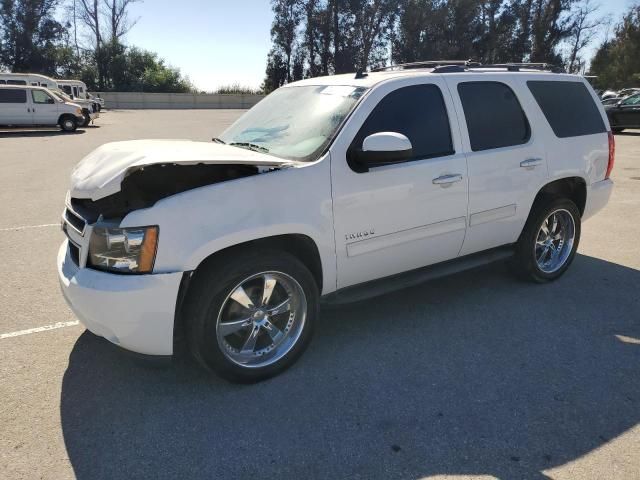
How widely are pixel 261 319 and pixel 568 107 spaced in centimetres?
360

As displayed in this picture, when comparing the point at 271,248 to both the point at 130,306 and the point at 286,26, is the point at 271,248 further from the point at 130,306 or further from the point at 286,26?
the point at 286,26

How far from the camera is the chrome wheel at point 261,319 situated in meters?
3.12

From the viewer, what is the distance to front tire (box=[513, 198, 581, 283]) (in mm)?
4594

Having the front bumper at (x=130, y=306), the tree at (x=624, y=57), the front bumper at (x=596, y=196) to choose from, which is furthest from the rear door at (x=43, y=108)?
the tree at (x=624, y=57)

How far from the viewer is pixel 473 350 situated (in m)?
3.62

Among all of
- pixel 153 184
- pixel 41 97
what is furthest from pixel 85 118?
pixel 153 184

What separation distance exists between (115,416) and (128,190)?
139 centimetres

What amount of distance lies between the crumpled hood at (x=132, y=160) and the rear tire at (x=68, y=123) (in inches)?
823

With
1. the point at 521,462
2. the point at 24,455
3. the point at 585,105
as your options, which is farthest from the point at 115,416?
the point at 585,105

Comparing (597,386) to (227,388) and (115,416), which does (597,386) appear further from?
(115,416)

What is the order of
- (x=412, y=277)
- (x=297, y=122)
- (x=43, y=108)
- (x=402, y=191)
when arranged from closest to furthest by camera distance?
(x=402, y=191), (x=297, y=122), (x=412, y=277), (x=43, y=108)

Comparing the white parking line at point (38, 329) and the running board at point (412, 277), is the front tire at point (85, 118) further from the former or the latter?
the running board at point (412, 277)

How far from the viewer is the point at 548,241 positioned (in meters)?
4.88

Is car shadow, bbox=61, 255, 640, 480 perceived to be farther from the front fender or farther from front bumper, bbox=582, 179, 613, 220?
front bumper, bbox=582, 179, 613, 220
